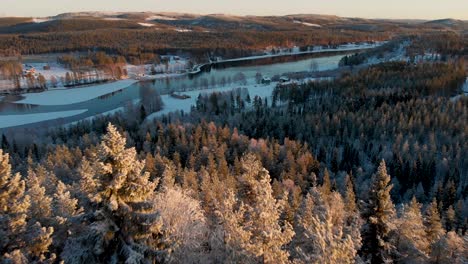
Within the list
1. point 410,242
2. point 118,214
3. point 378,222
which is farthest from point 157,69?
point 118,214

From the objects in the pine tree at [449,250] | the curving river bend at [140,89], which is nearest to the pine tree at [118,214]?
the pine tree at [449,250]

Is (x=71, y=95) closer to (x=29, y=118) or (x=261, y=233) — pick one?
(x=29, y=118)

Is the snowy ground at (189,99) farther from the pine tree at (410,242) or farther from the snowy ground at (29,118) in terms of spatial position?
the pine tree at (410,242)

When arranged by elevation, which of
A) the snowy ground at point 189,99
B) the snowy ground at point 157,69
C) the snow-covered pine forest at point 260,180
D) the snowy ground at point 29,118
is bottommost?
the snowy ground at point 157,69

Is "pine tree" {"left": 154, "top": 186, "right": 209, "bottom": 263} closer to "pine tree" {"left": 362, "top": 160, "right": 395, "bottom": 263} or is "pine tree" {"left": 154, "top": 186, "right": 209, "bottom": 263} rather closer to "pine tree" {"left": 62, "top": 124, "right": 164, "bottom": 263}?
"pine tree" {"left": 62, "top": 124, "right": 164, "bottom": 263}

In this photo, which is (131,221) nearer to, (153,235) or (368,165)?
(153,235)

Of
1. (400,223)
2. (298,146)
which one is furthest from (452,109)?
(400,223)
